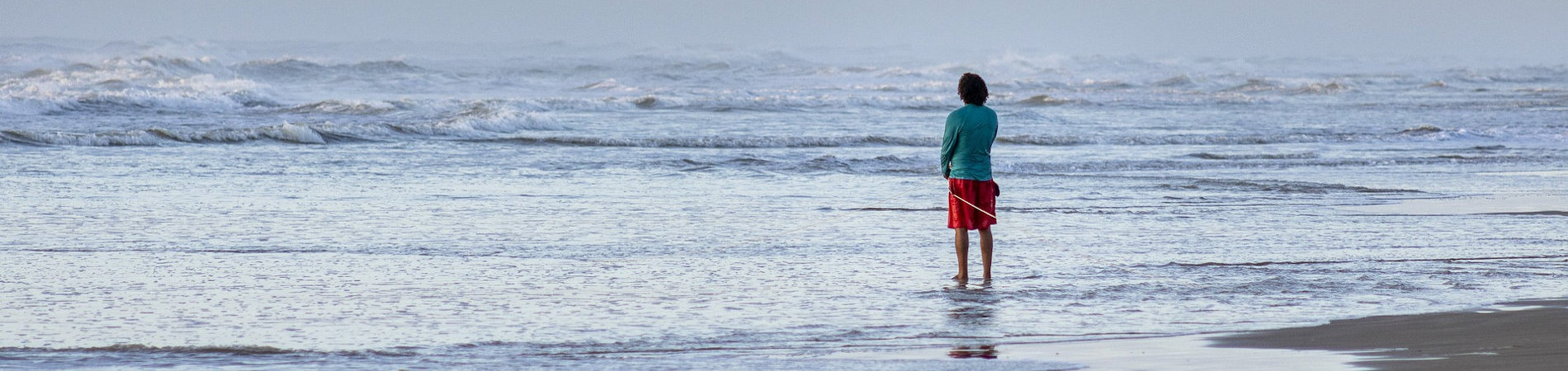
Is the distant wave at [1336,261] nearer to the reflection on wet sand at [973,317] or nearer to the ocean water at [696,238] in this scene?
the ocean water at [696,238]

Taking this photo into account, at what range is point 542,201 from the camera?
10.9m

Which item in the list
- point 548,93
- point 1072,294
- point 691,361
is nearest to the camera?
point 691,361

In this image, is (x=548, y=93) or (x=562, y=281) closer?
(x=562, y=281)

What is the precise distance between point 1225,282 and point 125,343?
4.47m

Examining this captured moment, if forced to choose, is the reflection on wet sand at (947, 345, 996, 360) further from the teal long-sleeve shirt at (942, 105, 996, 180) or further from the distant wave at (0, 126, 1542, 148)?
the distant wave at (0, 126, 1542, 148)

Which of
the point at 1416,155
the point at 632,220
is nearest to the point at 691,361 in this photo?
the point at 632,220

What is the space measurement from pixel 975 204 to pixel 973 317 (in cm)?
118

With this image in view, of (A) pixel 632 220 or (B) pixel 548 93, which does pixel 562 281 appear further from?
(B) pixel 548 93

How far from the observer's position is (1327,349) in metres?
5.37

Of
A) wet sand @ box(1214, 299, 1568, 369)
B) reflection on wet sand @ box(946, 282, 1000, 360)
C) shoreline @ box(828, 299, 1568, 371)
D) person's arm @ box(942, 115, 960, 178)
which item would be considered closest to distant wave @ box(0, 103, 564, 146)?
person's arm @ box(942, 115, 960, 178)

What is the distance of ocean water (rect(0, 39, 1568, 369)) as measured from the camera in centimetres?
567

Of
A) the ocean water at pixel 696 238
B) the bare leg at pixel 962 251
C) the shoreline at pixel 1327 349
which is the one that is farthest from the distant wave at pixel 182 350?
the bare leg at pixel 962 251

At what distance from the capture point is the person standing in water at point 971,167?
7.06 m

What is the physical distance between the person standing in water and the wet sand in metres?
1.63
